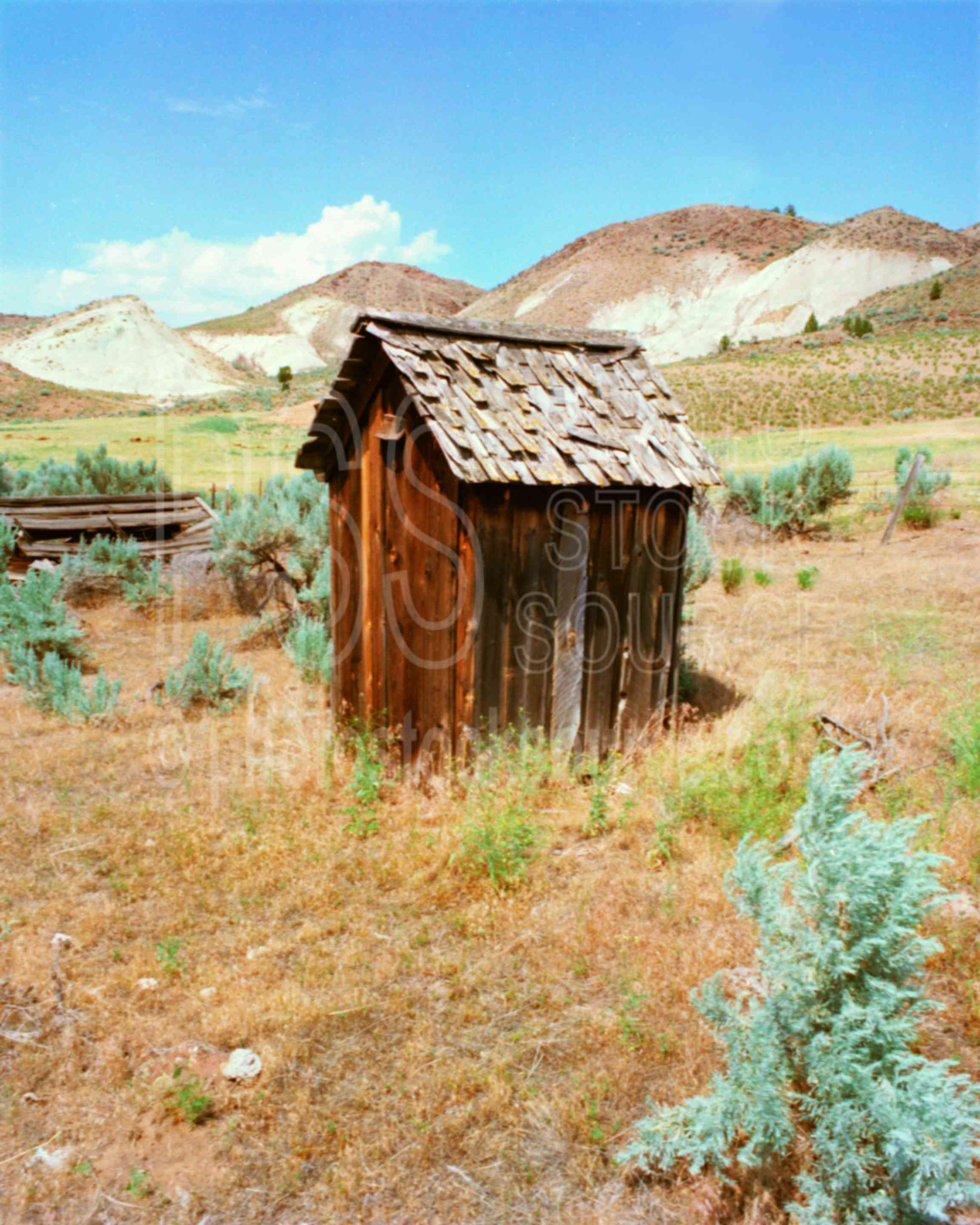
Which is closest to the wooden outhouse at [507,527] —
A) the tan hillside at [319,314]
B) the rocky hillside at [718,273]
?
the rocky hillside at [718,273]

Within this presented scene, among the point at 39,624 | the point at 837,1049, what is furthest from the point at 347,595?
the point at 837,1049

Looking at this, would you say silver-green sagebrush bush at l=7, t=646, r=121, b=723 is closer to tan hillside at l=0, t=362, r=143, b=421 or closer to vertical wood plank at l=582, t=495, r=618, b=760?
vertical wood plank at l=582, t=495, r=618, b=760

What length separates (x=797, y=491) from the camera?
15727 millimetres

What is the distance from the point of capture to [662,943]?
392cm

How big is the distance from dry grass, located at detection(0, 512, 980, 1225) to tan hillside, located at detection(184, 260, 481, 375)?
92.4 m

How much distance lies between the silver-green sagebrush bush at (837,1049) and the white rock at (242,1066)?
1538 millimetres

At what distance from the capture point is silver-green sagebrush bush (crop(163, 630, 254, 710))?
7523 millimetres

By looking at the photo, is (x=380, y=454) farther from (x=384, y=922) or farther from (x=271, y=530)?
(x=271, y=530)

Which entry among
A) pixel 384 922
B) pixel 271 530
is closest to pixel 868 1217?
pixel 384 922

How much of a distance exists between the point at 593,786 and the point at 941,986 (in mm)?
2445

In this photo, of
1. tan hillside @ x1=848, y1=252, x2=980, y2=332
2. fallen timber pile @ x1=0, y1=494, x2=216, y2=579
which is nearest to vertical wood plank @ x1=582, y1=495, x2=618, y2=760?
fallen timber pile @ x1=0, y1=494, x2=216, y2=579

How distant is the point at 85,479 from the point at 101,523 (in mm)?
4082

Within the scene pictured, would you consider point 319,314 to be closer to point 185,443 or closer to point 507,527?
point 185,443

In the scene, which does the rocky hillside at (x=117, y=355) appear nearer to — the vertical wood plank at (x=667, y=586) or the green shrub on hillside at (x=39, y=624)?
the green shrub on hillside at (x=39, y=624)
